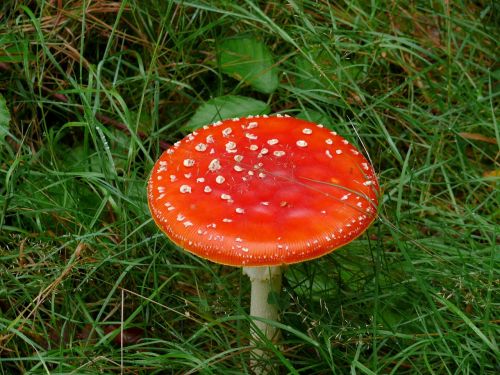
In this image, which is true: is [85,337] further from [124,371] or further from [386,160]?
[386,160]

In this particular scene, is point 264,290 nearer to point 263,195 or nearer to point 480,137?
point 263,195

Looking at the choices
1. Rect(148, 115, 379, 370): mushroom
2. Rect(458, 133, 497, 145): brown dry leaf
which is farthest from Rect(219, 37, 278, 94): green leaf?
Rect(458, 133, 497, 145): brown dry leaf

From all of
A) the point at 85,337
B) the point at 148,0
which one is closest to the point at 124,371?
the point at 85,337

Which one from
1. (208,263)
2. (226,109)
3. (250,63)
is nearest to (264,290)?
(208,263)

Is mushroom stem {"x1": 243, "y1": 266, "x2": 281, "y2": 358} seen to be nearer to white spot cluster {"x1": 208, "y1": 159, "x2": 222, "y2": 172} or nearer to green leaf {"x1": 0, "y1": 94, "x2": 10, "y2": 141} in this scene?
white spot cluster {"x1": 208, "y1": 159, "x2": 222, "y2": 172}

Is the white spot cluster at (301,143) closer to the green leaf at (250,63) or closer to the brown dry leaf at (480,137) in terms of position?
the green leaf at (250,63)

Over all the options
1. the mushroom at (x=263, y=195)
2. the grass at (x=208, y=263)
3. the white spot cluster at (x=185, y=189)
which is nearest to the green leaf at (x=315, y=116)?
the grass at (x=208, y=263)

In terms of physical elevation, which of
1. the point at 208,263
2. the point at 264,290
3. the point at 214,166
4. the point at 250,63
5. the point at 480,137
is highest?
the point at 214,166
